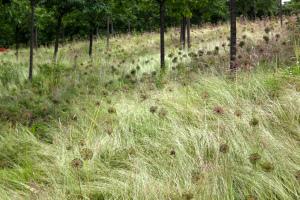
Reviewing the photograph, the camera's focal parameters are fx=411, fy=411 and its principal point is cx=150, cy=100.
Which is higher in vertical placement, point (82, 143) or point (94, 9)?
point (94, 9)

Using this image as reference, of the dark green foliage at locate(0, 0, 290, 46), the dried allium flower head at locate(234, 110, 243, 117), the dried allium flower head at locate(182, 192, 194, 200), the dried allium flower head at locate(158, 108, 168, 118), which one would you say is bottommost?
the dried allium flower head at locate(182, 192, 194, 200)

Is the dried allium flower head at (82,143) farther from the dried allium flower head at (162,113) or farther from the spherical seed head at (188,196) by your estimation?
the spherical seed head at (188,196)

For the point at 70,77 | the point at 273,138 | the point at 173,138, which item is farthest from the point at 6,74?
the point at 273,138

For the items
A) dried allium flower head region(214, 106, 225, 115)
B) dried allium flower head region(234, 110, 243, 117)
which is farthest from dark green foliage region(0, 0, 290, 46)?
dried allium flower head region(234, 110, 243, 117)

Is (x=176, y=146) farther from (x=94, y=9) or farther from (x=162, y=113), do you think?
(x=94, y=9)

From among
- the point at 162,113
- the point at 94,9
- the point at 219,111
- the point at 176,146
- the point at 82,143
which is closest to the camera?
the point at 176,146

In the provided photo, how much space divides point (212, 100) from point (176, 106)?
0.53m

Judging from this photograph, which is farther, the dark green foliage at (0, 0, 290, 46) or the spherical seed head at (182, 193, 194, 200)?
the dark green foliage at (0, 0, 290, 46)

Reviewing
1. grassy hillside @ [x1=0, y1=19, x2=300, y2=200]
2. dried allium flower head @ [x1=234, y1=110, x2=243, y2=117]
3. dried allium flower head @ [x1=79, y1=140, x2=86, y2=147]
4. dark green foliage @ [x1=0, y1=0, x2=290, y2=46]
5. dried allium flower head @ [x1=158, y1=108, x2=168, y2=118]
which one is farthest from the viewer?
dark green foliage @ [x1=0, y1=0, x2=290, y2=46]

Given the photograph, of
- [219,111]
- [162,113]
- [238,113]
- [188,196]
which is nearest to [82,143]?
[162,113]

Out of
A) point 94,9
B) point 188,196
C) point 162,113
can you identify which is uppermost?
point 94,9

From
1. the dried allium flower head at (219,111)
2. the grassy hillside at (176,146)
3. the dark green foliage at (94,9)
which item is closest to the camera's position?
the grassy hillside at (176,146)

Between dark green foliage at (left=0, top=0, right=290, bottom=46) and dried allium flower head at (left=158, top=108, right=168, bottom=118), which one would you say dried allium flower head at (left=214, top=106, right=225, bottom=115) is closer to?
dried allium flower head at (left=158, top=108, right=168, bottom=118)

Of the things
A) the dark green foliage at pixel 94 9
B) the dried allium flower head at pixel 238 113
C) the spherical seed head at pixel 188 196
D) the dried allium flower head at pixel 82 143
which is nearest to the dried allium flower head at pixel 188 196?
the spherical seed head at pixel 188 196
